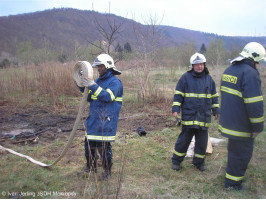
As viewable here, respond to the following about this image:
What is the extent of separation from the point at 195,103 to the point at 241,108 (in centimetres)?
79

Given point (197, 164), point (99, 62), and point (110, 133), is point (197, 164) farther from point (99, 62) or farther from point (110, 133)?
point (99, 62)

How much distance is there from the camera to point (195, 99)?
3738 millimetres

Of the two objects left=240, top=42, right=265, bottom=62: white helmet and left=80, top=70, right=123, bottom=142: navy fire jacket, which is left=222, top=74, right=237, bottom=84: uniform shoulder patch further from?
left=80, top=70, right=123, bottom=142: navy fire jacket

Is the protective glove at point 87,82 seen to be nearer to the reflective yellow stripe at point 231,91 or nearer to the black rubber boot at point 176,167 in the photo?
the reflective yellow stripe at point 231,91

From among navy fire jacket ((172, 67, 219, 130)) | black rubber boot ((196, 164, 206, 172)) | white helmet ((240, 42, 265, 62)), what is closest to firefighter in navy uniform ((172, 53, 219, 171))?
navy fire jacket ((172, 67, 219, 130))

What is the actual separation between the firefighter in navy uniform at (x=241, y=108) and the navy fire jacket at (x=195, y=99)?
44cm

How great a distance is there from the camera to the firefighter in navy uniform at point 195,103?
3719 millimetres

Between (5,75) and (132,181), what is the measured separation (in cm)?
963

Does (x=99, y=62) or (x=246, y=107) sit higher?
(x=99, y=62)

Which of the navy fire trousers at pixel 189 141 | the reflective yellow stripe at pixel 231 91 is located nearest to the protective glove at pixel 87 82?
the navy fire trousers at pixel 189 141

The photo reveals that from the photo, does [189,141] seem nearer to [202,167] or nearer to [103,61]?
[202,167]

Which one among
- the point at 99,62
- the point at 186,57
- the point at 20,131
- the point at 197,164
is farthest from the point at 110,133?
the point at 186,57

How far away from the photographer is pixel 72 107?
9266mm

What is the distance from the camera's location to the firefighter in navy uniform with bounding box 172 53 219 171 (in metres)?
3.72
